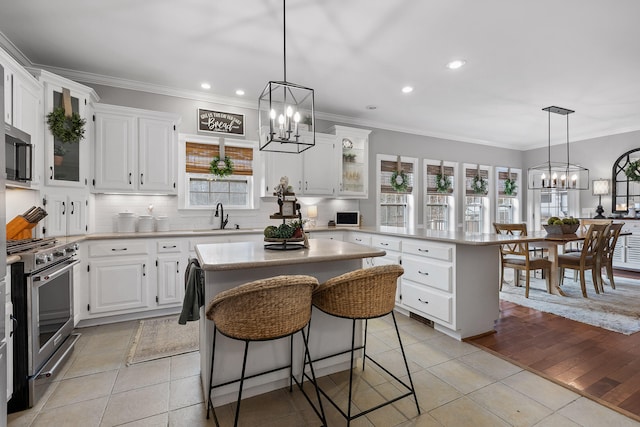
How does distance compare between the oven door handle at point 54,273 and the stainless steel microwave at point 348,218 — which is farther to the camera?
the stainless steel microwave at point 348,218

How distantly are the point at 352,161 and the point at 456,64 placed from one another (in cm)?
214

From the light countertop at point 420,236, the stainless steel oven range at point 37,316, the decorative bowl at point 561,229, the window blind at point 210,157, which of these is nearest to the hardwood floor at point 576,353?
the light countertop at point 420,236

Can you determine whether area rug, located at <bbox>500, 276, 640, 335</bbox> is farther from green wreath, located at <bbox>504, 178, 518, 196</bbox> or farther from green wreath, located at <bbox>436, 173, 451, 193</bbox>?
green wreath, located at <bbox>504, 178, 518, 196</bbox>

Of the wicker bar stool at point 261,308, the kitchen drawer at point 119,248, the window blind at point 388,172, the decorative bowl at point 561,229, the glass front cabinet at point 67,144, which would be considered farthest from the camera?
the window blind at point 388,172

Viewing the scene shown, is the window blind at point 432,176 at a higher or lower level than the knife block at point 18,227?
higher

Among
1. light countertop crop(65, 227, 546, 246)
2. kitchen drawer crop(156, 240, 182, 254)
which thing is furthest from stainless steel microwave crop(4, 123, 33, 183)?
kitchen drawer crop(156, 240, 182, 254)

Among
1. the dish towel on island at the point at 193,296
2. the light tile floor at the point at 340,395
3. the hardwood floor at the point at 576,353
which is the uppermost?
the dish towel on island at the point at 193,296

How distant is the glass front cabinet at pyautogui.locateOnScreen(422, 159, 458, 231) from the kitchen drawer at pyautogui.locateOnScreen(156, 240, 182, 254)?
4592 millimetres

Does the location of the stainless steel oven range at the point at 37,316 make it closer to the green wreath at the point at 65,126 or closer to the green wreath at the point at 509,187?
the green wreath at the point at 65,126

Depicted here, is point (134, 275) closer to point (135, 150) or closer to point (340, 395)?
point (135, 150)

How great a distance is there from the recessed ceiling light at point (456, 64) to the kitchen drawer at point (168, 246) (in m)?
3.71

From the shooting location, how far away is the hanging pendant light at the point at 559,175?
5.31 meters

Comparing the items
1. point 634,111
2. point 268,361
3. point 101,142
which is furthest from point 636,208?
point 101,142

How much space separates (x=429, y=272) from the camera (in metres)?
3.20
